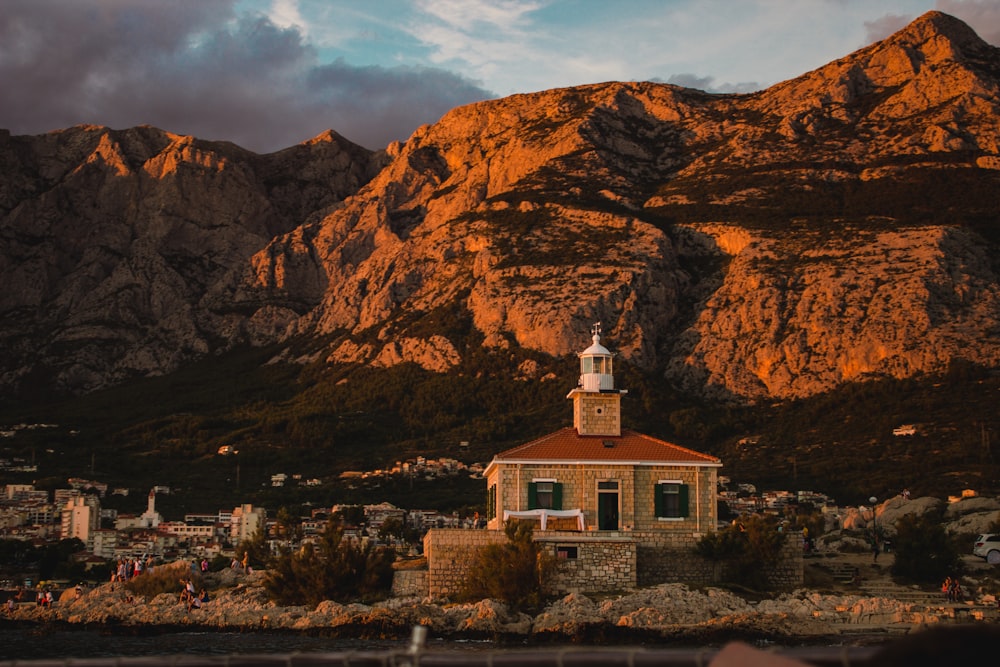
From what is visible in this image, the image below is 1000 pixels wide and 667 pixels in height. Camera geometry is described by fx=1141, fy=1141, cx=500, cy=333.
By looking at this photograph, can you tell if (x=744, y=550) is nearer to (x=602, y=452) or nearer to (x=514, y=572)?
(x=602, y=452)

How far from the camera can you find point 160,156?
155 metres

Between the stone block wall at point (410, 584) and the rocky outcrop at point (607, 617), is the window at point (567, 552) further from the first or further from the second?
the stone block wall at point (410, 584)

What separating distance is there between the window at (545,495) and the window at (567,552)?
1.74 metres

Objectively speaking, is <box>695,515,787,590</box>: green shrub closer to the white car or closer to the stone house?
the stone house

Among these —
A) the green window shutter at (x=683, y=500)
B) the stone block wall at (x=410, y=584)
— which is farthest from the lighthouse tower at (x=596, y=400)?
the stone block wall at (x=410, y=584)

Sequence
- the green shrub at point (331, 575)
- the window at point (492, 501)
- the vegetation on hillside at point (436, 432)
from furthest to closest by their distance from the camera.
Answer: the vegetation on hillside at point (436, 432)
the window at point (492, 501)
the green shrub at point (331, 575)

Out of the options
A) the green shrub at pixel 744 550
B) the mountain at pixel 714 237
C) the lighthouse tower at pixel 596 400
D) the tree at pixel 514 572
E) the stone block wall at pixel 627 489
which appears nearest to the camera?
the tree at pixel 514 572

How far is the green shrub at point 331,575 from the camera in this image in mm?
37406

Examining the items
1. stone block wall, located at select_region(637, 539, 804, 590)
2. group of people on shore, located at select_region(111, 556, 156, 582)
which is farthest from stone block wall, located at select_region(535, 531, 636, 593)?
group of people on shore, located at select_region(111, 556, 156, 582)

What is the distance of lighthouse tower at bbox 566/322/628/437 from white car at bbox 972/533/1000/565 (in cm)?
1504

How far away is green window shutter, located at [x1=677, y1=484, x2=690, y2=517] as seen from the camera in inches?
1465

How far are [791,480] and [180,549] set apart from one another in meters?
37.6

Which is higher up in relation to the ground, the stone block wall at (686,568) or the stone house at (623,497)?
the stone house at (623,497)

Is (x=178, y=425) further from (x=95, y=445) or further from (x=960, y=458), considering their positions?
(x=960, y=458)
